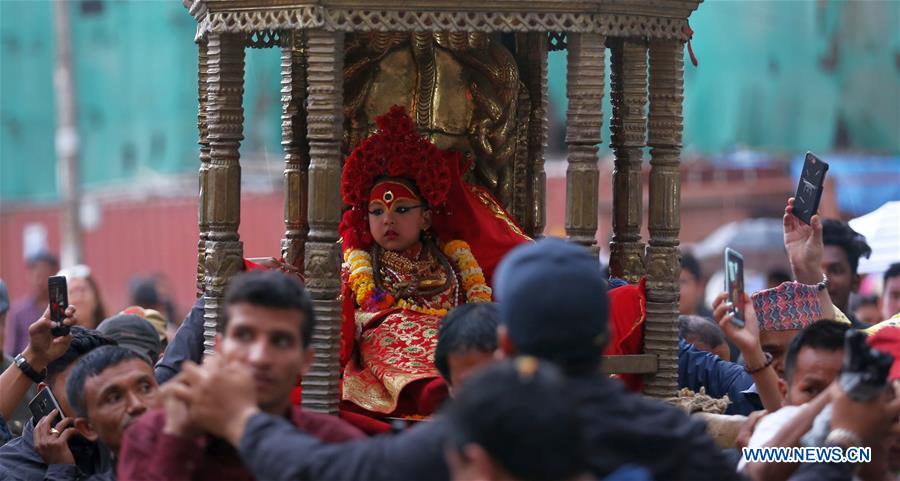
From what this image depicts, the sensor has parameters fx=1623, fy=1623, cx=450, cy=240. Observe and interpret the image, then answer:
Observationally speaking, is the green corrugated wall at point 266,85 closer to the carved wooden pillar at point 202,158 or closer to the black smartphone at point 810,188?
the carved wooden pillar at point 202,158

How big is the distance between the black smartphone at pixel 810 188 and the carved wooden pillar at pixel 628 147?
0.64 m

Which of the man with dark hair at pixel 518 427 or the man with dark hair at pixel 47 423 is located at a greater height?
the man with dark hair at pixel 518 427

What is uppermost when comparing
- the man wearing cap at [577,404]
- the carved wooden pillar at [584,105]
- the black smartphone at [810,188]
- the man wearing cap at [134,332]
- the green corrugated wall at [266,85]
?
the green corrugated wall at [266,85]

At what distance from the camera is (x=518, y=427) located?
127 inches

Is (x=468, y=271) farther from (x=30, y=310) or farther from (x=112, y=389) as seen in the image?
(x=30, y=310)

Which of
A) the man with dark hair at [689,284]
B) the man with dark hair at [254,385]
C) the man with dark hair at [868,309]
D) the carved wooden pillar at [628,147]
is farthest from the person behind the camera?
the man with dark hair at [868,309]

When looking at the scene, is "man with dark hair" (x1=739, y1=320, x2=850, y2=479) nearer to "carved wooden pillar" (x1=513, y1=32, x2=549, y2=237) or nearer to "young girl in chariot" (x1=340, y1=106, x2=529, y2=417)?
"young girl in chariot" (x1=340, y1=106, x2=529, y2=417)

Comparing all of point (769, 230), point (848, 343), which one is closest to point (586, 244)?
point (848, 343)

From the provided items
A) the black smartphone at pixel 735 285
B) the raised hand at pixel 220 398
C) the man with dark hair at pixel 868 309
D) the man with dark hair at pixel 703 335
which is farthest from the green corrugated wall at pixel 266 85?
the raised hand at pixel 220 398

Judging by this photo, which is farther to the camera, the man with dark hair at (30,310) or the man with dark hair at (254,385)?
the man with dark hair at (30,310)

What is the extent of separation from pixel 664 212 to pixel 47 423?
2.41 meters

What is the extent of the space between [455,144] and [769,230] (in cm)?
1206

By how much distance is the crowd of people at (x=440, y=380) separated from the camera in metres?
3.72

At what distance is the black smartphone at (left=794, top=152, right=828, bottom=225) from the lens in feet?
20.4
